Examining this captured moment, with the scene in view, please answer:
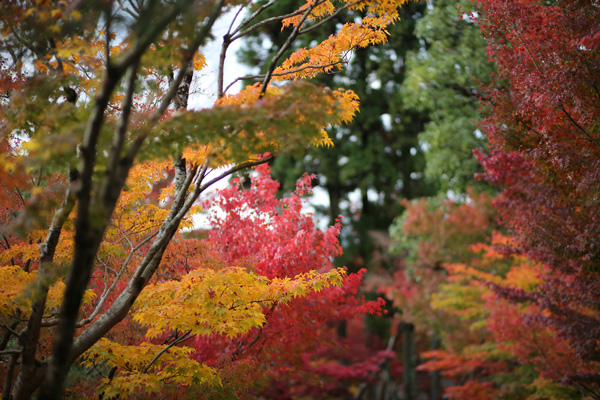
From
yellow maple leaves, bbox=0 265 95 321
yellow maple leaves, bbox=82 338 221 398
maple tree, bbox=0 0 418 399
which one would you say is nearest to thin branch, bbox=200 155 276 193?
maple tree, bbox=0 0 418 399

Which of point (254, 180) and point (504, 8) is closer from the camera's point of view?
point (504, 8)

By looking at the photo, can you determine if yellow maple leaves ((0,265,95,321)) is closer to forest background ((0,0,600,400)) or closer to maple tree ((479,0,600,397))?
forest background ((0,0,600,400))

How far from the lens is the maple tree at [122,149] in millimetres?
3508

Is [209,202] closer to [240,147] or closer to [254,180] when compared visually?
[254,180]

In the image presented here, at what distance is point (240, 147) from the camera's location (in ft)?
14.2

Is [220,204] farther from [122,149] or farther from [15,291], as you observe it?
[122,149]

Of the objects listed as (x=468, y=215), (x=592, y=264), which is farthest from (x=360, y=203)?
(x=592, y=264)

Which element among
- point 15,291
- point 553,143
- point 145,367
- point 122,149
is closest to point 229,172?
point 122,149

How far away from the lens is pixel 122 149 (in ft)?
12.9

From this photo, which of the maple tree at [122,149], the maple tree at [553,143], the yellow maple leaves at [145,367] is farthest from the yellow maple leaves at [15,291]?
the maple tree at [553,143]

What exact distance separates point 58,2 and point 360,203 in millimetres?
17798

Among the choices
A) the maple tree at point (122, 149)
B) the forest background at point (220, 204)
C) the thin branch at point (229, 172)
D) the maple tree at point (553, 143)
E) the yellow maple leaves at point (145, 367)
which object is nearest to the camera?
the maple tree at point (122, 149)

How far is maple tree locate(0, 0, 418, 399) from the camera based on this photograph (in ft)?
11.5

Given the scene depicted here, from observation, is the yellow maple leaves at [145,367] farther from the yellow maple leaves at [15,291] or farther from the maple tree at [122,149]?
the yellow maple leaves at [15,291]
